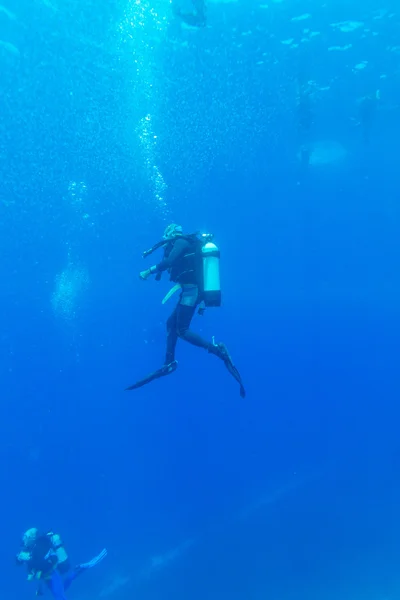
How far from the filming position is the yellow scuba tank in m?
7.12

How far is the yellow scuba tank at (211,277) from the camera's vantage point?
7.12m

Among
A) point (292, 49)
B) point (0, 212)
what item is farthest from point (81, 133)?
point (292, 49)

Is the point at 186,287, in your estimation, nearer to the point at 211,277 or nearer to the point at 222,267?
the point at 211,277

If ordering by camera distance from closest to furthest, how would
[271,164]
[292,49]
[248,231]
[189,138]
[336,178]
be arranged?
[292,49], [189,138], [271,164], [336,178], [248,231]

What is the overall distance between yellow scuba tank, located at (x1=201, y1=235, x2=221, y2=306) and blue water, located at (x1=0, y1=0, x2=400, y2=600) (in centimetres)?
1247

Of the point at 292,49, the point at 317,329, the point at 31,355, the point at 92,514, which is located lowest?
the point at 92,514

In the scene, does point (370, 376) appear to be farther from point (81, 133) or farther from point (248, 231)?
point (81, 133)

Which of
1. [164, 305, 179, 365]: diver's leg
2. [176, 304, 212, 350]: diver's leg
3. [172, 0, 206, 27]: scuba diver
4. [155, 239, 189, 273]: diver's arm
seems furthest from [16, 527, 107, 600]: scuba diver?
[172, 0, 206, 27]: scuba diver

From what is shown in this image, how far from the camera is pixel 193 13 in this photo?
55.9ft

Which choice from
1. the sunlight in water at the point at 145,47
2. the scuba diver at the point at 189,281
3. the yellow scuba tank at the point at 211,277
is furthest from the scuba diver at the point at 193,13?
the yellow scuba tank at the point at 211,277

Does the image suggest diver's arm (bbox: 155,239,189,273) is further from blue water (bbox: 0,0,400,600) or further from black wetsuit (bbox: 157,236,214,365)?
blue water (bbox: 0,0,400,600)

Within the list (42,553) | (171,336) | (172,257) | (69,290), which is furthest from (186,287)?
(69,290)

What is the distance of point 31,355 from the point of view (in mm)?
58594

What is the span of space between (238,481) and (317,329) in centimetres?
3580
